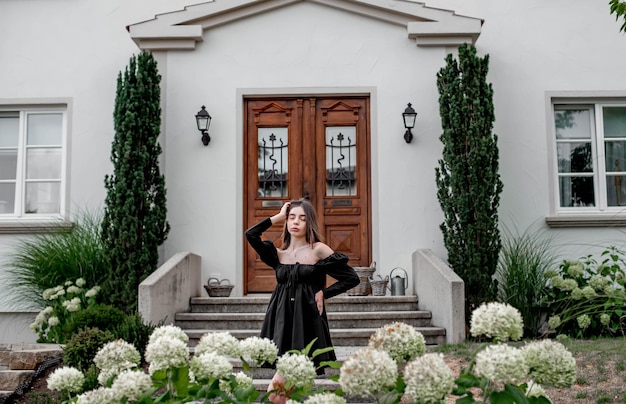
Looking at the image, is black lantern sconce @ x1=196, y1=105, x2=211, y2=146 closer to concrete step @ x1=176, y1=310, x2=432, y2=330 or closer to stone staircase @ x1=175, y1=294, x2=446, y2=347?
stone staircase @ x1=175, y1=294, x2=446, y2=347

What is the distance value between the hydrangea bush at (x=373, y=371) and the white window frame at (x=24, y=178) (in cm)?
802

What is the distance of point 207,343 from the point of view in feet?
7.32

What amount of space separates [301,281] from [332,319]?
325 centimetres

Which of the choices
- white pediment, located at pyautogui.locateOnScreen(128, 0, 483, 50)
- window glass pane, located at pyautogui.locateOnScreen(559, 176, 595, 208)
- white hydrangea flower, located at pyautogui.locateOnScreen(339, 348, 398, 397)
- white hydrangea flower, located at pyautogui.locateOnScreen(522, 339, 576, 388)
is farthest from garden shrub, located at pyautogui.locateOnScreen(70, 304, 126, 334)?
window glass pane, located at pyautogui.locateOnScreen(559, 176, 595, 208)

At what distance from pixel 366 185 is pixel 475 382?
25.5 feet

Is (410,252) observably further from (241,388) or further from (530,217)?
(241,388)

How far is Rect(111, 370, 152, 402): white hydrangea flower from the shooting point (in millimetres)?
2031

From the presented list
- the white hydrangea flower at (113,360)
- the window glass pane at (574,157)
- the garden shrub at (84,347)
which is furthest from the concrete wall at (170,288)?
the white hydrangea flower at (113,360)

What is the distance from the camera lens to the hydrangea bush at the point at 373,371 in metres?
1.83

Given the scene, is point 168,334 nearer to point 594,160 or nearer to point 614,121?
point 594,160

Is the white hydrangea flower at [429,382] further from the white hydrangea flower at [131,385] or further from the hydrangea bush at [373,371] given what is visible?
the white hydrangea flower at [131,385]

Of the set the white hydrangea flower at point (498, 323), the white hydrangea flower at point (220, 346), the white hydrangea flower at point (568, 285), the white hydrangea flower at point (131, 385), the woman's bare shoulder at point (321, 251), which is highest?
the woman's bare shoulder at point (321, 251)

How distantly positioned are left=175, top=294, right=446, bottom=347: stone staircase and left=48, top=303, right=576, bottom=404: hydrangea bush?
5613mm

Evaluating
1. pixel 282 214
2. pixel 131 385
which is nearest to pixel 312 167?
pixel 282 214
